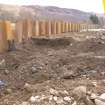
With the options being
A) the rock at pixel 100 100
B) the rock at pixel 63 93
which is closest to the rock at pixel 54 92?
the rock at pixel 63 93

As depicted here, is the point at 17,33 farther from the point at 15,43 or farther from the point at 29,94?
the point at 29,94

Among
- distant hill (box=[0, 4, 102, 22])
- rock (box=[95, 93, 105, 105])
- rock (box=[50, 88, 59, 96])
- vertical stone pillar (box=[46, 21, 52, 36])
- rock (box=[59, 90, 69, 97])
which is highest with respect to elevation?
rock (box=[50, 88, 59, 96])

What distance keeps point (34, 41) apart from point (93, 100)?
24.6 feet

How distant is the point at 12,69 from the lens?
770 centimetres

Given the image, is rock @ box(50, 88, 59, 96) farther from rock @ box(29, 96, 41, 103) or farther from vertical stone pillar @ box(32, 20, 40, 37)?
vertical stone pillar @ box(32, 20, 40, 37)

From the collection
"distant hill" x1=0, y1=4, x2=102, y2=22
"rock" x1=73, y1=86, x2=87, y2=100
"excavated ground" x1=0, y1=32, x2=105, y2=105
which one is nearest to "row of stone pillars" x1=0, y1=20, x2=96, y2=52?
"excavated ground" x1=0, y1=32, x2=105, y2=105

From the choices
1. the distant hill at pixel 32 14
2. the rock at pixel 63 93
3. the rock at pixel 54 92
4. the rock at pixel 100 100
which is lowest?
the distant hill at pixel 32 14

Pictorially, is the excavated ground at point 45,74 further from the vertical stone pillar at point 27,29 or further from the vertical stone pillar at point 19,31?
the vertical stone pillar at point 27,29

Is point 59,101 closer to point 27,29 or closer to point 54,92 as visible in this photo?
point 54,92

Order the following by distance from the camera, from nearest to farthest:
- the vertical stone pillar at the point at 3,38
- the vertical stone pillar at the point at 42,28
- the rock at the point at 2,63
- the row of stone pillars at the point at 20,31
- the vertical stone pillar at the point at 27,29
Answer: the rock at the point at 2,63 → the vertical stone pillar at the point at 3,38 → the row of stone pillars at the point at 20,31 → the vertical stone pillar at the point at 27,29 → the vertical stone pillar at the point at 42,28

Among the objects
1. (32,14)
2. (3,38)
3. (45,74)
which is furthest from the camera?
(32,14)

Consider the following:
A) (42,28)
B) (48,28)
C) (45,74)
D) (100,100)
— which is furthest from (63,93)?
(48,28)

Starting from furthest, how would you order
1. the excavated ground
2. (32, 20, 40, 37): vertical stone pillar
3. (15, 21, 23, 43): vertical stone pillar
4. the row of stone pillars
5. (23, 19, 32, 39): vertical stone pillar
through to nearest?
(32, 20, 40, 37): vertical stone pillar, (23, 19, 32, 39): vertical stone pillar, (15, 21, 23, 43): vertical stone pillar, the row of stone pillars, the excavated ground

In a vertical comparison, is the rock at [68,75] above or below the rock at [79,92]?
below
